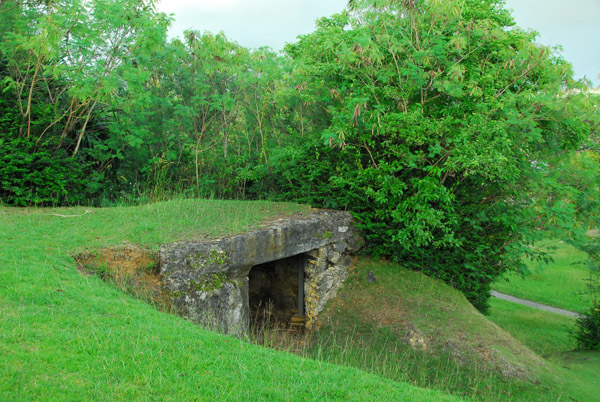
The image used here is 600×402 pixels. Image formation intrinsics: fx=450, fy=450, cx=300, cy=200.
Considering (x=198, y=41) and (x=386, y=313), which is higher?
(x=198, y=41)

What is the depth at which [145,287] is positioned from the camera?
270 inches

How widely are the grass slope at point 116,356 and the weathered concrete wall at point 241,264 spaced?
133 cm

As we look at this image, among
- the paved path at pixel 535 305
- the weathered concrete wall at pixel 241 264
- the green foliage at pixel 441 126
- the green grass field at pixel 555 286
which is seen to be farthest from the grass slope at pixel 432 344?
the green grass field at pixel 555 286

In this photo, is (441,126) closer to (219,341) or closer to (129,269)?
(219,341)

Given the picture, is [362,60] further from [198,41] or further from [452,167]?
[198,41]

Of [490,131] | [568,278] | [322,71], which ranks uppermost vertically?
[322,71]

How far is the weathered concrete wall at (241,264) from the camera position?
7.33 m

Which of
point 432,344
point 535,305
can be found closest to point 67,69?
point 432,344

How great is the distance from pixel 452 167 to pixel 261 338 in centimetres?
507

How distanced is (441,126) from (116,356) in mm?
7189

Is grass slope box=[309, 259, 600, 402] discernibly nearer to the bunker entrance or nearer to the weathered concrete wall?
the weathered concrete wall

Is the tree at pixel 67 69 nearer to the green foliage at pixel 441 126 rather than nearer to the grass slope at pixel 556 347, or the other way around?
the green foliage at pixel 441 126

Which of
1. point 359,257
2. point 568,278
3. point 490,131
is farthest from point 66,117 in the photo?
point 568,278

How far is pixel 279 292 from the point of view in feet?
37.3
